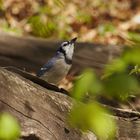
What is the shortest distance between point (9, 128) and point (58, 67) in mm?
4374

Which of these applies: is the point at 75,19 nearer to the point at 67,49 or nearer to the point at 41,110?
the point at 67,49

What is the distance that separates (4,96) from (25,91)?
18cm

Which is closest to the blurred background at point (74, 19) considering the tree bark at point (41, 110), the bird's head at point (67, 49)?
the bird's head at point (67, 49)

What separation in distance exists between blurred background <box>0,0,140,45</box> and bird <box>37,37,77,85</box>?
6.05 ft

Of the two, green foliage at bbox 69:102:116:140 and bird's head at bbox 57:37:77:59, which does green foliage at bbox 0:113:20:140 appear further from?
bird's head at bbox 57:37:77:59

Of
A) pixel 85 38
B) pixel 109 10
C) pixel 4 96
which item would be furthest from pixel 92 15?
pixel 4 96

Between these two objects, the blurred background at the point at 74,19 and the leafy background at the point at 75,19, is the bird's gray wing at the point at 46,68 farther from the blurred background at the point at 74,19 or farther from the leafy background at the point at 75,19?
the blurred background at the point at 74,19

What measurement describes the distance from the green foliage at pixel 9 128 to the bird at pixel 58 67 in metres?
4.17

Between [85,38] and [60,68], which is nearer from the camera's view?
[60,68]

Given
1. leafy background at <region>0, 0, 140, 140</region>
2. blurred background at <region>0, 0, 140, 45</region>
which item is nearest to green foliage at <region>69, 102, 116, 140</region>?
leafy background at <region>0, 0, 140, 140</region>

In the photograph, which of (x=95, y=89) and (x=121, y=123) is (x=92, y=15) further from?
(x=95, y=89)

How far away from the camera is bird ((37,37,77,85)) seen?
4.96 metres

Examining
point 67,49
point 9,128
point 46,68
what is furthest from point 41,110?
point 67,49

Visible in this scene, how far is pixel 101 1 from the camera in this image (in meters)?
9.01
